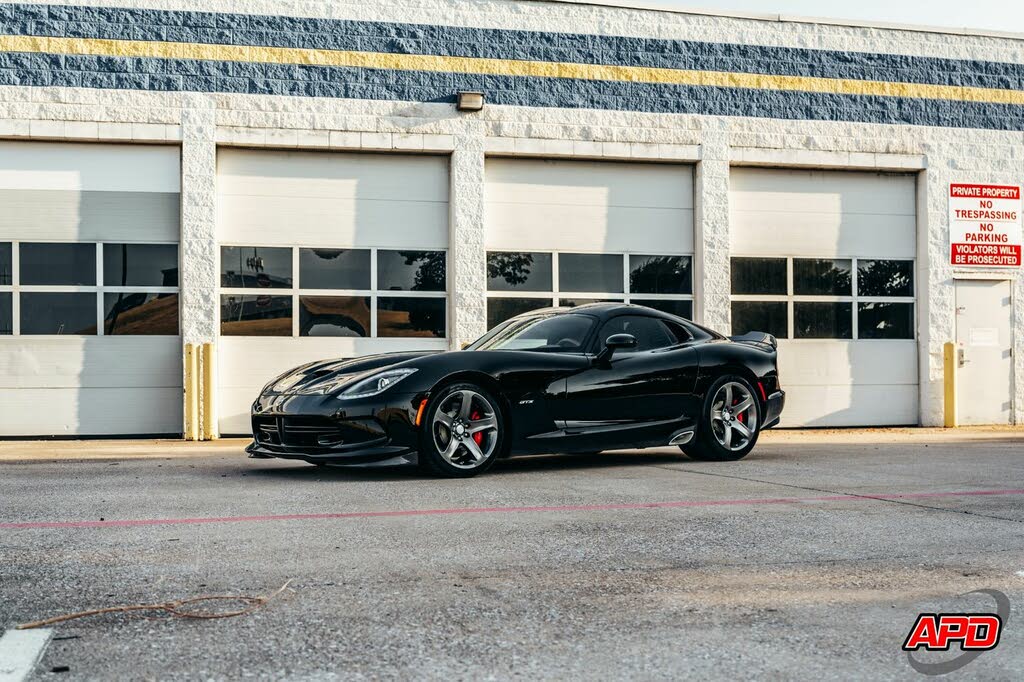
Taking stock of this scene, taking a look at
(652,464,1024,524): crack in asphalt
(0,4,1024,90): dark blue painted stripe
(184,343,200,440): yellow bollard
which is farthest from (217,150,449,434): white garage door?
(652,464,1024,524): crack in asphalt

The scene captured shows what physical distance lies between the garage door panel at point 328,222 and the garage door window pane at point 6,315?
9.03ft

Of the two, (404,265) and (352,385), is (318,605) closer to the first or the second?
(352,385)

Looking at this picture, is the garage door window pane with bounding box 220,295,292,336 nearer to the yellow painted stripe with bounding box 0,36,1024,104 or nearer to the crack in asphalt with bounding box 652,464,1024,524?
the yellow painted stripe with bounding box 0,36,1024,104

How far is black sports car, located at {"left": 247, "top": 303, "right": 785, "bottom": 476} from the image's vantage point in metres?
7.74

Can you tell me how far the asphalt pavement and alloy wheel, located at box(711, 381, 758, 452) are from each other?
130 cm

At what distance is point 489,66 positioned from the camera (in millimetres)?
15414

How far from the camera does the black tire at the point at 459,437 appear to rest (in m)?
7.77

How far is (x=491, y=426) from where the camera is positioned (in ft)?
26.5

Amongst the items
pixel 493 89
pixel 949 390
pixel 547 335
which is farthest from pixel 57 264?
pixel 949 390

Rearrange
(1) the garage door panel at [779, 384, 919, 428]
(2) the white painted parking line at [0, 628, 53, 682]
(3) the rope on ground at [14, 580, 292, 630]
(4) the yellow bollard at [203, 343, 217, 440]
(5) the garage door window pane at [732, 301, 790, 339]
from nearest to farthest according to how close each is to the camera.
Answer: (2) the white painted parking line at [0, 628, 53, 682], (3) the rope on ground at [14, 580, 292, 630], (4) the yellow bollard at [203, 343, 217, 440], (5) the garage door window pane at [732, 301, 790, 339], (1) the garage door panel at [779, 384, 919, 428]

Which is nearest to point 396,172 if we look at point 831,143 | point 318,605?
point 831,143

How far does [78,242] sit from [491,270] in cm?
535

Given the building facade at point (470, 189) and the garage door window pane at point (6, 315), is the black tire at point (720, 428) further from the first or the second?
the garage door window pane at point (6, 315)

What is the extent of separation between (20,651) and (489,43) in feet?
43.5
